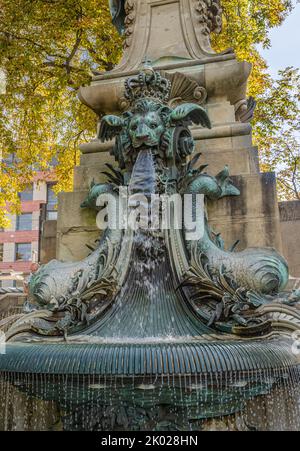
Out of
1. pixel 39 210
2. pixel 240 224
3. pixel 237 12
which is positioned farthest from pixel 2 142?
pixel 39 210

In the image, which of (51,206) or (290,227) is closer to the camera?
(290,227)

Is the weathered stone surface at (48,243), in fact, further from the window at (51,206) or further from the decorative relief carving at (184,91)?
the window at (51,206)

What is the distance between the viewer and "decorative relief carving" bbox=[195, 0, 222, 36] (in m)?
7.27

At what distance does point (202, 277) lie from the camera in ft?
14.7

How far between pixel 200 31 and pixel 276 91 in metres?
9.11

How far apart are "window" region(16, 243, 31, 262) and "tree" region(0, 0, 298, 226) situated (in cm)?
2504

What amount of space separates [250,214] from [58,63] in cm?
1077

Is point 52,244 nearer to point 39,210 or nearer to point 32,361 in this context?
point 32,361

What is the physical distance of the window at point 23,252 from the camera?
40.5 meters

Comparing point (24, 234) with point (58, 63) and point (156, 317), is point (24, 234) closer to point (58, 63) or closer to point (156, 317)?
point (58, 63)

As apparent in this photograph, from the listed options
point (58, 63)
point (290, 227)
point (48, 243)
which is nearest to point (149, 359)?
point (290, 227)

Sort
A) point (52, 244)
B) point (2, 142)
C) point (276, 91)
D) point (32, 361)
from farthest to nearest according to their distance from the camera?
point (276, 91)
point (2, 142)
point (52, 244)
point (32, 361)

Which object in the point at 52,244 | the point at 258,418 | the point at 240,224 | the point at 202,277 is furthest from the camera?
the point at 52,244

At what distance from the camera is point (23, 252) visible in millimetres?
40719
